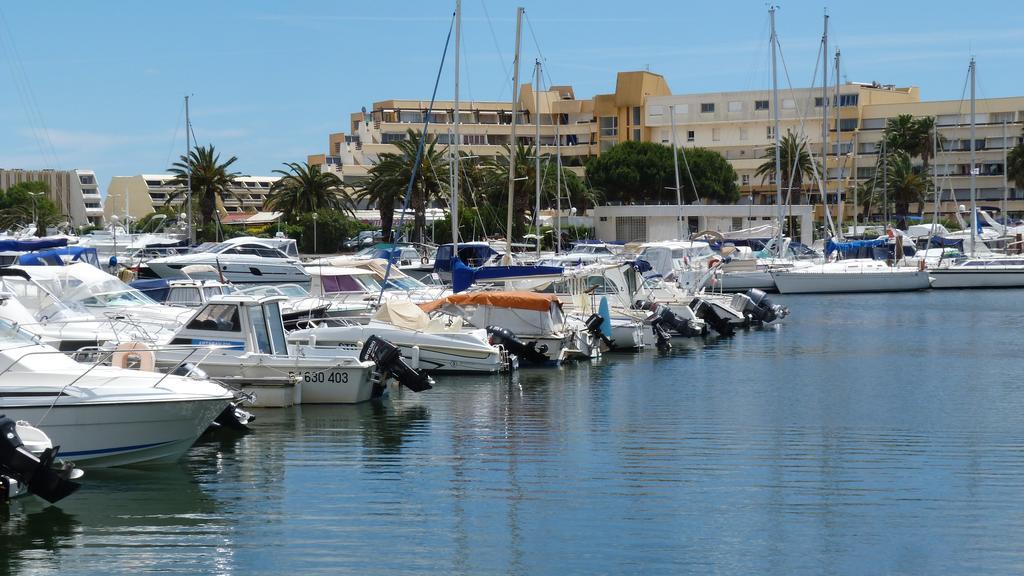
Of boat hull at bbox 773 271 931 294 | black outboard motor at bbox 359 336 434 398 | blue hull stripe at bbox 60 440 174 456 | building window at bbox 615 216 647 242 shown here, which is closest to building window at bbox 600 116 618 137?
building window at bbox 615 216 647 242

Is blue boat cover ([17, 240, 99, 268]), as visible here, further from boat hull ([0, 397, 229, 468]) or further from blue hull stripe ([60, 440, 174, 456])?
blue hull stripe ([60, 440, 174, 456])

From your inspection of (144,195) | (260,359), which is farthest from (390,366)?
(144,195)

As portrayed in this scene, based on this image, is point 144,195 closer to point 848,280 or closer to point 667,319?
point 848,280

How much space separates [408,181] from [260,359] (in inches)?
2259

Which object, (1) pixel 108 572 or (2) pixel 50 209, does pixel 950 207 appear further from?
(1) pixel 108 572

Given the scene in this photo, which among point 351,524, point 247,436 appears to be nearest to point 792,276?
point 247,436

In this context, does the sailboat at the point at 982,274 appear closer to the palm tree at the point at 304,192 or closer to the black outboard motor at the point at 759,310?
the black outboard motor at the point at 759,310

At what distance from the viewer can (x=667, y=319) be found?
141 feet

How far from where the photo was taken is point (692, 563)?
14234 millimetres

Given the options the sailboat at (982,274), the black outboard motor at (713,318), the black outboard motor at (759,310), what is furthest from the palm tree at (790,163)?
the black outboard motor at (713,318)

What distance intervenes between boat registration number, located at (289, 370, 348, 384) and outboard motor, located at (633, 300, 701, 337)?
18206 mm

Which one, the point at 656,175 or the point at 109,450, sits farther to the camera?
the point at 656,175

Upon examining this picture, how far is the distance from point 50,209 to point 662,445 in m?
131

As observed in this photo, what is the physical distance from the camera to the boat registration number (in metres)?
25.1
